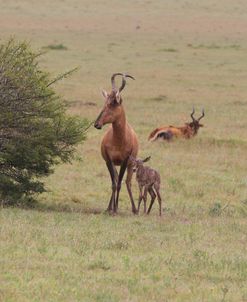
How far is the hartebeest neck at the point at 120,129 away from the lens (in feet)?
43.2

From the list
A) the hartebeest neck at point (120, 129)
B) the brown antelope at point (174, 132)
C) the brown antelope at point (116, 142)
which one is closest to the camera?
the brown antelope at point (116, 142)

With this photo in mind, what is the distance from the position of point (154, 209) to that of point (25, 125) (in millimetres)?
2435

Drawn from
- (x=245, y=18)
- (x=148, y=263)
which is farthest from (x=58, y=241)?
(x=245, y=18)

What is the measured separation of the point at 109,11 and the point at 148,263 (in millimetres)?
50663

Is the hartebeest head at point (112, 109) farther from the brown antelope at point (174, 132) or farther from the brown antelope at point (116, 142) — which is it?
the brown antelope at point (174, 132)

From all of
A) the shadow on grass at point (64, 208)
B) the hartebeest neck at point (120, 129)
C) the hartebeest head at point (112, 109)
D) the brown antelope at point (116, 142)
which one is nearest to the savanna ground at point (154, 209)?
the shadow on grass at point (64, 208)

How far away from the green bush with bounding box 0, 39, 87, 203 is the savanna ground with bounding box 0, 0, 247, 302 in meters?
0.53

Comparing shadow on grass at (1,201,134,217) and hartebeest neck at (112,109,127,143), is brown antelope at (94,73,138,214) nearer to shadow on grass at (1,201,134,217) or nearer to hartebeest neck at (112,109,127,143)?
hartebeest neck at (112,109,127,143)

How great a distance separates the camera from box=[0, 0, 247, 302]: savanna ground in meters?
8.25

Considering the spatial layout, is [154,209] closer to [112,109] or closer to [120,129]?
[120,129]

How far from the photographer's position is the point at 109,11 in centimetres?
5869

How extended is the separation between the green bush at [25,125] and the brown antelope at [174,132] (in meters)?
6.72

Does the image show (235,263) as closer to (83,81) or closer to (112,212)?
(112,212)

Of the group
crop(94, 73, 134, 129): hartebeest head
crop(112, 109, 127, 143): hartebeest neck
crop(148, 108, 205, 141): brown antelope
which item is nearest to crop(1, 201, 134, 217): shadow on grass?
crop(112, 109, 127, 143): hartebeest neck
